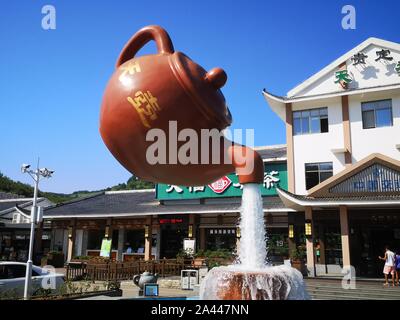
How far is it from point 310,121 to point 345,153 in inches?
91.2

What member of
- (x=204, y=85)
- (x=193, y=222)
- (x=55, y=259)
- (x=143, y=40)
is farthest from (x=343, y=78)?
(x=55, y=259)

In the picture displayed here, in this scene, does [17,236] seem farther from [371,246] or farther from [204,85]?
[204,85]

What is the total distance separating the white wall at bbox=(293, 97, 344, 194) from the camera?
18.2m

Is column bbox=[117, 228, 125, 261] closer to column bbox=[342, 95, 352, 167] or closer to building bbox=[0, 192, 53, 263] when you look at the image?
building bbox=[0, 192, 53, 263]

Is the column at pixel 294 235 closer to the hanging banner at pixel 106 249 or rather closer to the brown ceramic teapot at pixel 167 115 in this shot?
the hanging banner at pixel 106 249

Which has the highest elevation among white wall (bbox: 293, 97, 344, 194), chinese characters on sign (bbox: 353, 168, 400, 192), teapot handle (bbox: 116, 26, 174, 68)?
white wall (bbox: 293, 97, 344, 194)

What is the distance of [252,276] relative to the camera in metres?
4.48

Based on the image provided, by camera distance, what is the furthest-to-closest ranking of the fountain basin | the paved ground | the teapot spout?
the paved ground, the teapot spout, the fountain basin

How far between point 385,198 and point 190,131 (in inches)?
471

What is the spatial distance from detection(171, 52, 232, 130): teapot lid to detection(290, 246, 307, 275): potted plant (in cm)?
1214

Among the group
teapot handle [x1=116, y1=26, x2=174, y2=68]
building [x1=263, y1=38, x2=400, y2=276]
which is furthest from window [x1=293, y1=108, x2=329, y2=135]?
teapot handle [x1=116, y1=26, x2=174, y2=68]

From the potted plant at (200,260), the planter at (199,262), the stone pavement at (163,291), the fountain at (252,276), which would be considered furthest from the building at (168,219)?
the fountain at (252,276)
